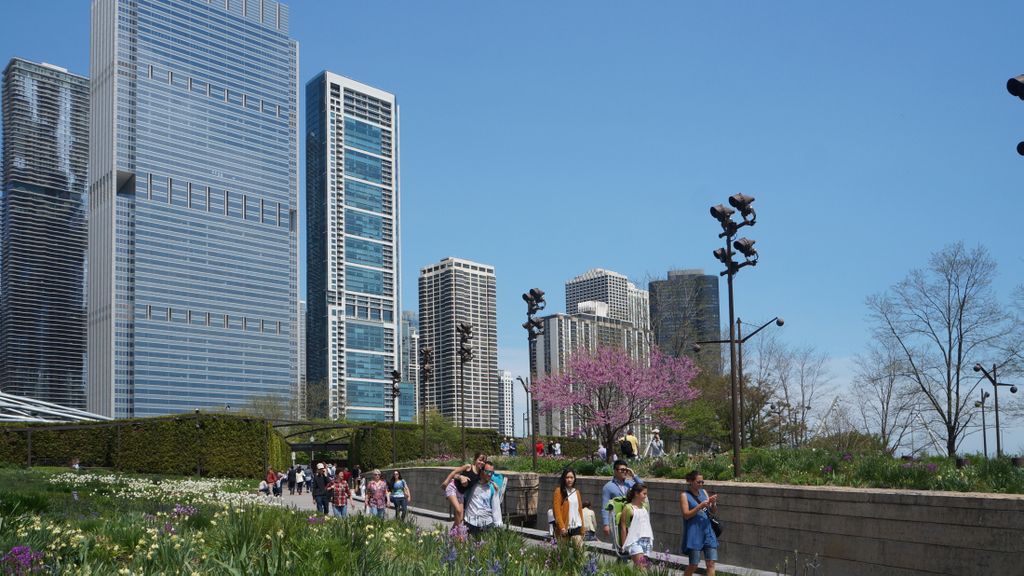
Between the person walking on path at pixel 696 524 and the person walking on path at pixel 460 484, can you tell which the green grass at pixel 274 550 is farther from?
the person walking on path at pixel 460 484

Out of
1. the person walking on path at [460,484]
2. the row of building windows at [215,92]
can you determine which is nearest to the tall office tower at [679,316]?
the person walking on path at [460,484]

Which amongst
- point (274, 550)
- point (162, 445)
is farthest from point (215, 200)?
point (274, 550)

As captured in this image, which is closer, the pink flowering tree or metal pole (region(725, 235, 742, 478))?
metal pole (region(725, 235, 742, 478))

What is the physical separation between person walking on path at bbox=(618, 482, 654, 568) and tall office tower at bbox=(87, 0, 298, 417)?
162m

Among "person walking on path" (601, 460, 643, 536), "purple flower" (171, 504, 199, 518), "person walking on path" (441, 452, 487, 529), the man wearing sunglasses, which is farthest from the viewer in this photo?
"person walking on path" (441, 452, 487, 529)

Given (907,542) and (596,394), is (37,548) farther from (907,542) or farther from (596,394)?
(596,394)

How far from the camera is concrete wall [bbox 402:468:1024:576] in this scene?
34.8 ft

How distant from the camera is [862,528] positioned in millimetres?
12375

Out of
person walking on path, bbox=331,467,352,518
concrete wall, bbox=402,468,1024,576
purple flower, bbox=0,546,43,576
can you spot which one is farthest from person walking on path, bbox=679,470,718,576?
person walking on path, bbox=331,467,352,518

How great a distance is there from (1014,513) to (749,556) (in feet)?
Answer: 16.2

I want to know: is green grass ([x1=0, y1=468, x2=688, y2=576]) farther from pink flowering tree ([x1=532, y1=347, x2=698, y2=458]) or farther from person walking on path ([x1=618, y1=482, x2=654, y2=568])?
pink flowering tree ([x1=532, y1=347, x2=698, y2=458])

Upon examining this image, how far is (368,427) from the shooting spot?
180 ft

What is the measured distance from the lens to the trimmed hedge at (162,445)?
1700 inches

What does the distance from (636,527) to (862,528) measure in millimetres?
3448
